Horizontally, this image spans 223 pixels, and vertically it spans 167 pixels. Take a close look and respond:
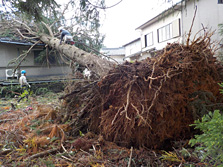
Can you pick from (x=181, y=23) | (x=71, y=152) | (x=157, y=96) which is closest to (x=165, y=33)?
(x=181, y=23)

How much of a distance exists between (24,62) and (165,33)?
1098 centimetres

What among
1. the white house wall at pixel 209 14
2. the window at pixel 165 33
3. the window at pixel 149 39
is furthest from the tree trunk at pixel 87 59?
the window at pixel 149 39

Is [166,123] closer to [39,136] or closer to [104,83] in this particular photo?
[104,83]

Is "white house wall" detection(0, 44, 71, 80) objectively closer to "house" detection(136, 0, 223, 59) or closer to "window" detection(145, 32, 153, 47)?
"house" detection(136, 0, 223, 59)

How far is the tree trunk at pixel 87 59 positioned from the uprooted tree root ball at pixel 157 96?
554 millimetres

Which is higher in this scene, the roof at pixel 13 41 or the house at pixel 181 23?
the house at pixel 181 23

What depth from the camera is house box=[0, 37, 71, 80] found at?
457 inches

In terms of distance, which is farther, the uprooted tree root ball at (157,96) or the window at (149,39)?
the window at (149,39)

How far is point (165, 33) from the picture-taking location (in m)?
14.9

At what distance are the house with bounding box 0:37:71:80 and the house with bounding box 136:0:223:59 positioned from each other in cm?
701

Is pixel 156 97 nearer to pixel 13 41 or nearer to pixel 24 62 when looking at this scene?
pixel 13 41

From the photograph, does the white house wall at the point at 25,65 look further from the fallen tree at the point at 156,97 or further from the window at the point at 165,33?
the fallen tree at the point at 156,97

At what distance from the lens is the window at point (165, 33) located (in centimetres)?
1407

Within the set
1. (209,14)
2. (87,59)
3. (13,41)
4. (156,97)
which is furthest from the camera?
(13,41)
